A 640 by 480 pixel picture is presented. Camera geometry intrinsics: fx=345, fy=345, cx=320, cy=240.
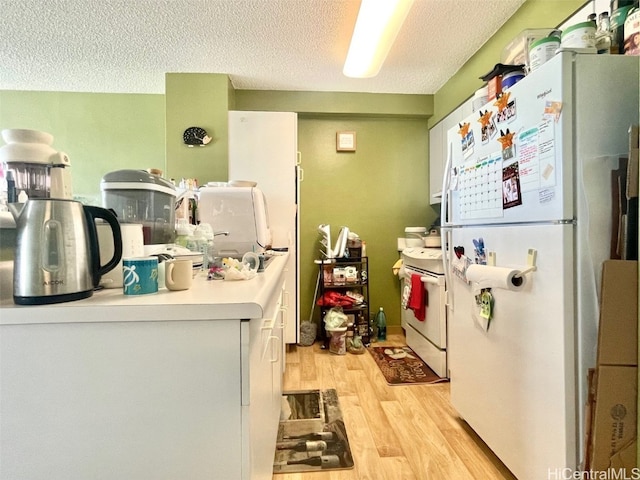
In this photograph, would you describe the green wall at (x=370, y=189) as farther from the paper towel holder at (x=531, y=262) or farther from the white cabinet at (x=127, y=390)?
the white cabinet at (x=127, y=390)

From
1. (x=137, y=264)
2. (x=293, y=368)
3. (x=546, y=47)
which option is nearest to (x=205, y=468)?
(x=137, y=264)

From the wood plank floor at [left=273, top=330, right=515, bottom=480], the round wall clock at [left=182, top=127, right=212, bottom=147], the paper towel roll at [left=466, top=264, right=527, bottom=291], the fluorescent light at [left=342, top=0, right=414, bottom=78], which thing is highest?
the fluorescent light at [left=342, top=0, right=414, bottom=78]

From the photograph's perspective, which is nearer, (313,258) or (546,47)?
(546,47)

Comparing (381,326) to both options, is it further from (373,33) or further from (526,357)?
(373,33)

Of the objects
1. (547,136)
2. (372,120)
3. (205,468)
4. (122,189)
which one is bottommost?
(205,468)

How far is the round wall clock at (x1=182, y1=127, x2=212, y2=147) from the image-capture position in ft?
9.78

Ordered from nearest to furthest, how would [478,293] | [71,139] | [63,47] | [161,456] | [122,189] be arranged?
[161,456]
[122,189]
[478,293]
[63,47]
[71,139]

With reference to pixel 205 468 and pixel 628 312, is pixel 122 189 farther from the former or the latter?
pixel 628 312

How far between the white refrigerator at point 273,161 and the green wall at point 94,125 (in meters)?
1.00

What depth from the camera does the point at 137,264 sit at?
0.84 meters

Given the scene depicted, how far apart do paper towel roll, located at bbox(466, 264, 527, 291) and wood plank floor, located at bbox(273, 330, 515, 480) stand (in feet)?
2.74

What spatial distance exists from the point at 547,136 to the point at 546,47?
1.21 feet

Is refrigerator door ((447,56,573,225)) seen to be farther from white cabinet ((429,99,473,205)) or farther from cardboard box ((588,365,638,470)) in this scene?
white cabinet ((429,99,473,205))
